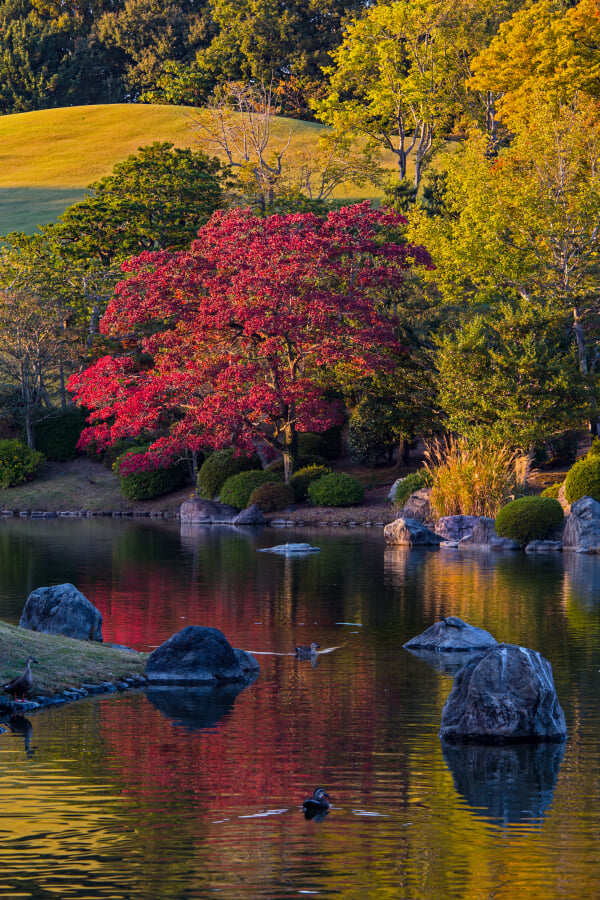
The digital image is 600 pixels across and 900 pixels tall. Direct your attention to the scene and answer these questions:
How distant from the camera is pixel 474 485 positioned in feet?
115

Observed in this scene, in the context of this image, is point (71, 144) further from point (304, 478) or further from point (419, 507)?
point (419, 507)

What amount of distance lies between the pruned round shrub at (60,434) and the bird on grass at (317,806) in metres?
43.4

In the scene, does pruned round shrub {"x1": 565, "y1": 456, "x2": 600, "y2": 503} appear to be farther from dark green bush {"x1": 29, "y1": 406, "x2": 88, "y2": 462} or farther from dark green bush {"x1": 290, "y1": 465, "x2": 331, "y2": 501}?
dark green bush {"x1": 29, "y1": 406, "x2": 88, "y2": 462}

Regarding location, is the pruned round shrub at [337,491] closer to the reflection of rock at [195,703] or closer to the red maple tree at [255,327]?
the red maple tree at [255,327]

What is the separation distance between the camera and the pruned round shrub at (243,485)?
4222 cm

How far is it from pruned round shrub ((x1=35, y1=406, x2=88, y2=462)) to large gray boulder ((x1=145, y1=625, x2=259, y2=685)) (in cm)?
3795

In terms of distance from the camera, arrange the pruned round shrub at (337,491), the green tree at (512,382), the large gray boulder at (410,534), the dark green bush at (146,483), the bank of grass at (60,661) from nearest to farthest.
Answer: the bank of grass at (60,661)
the large gray boulder at (410,534)
the green tree at (512,382)
the pruned round shrub at (337,491)
the dark green bush at (146,483)

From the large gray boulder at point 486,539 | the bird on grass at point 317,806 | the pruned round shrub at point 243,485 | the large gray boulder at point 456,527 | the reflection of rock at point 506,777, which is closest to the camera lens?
the bird on grass at point 317,806

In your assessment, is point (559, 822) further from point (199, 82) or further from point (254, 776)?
point (199, 82)

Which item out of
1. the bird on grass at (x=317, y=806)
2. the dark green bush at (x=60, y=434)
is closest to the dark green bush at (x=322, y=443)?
the dark green bush at (x=60, y=434)

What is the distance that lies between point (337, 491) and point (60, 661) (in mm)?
27302

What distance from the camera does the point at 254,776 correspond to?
394 inches

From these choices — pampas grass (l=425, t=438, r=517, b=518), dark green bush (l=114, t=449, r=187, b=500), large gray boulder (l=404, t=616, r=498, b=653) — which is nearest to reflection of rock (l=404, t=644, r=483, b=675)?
large gray boulder (l=404, t=616, r=498, b=653)

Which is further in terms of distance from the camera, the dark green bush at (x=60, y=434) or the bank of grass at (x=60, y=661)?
the dark green bush at (x=60, y=434)
